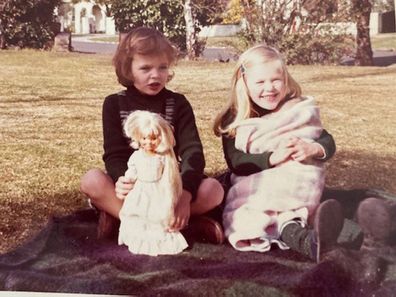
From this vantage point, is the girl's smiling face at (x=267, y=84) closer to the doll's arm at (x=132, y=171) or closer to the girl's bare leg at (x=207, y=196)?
the girl's bare leg at (x=207, y=196)

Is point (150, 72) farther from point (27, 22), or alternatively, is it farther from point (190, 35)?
point (27, 22)

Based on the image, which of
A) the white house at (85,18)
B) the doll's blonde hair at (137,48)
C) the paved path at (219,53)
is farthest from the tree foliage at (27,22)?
the doll's blonde hair at (137,48)

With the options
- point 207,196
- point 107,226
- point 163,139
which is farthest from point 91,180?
point 207,196

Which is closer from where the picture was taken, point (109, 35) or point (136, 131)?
point (136, 131)

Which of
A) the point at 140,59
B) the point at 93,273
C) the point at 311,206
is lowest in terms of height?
the point at 93,273

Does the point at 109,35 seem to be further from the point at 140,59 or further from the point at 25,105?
the point at 25,105

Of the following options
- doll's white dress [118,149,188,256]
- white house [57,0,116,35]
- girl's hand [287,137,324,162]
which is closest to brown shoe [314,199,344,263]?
girl's hand [287,137,324,162]

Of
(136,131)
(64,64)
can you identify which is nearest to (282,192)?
(136,131)
